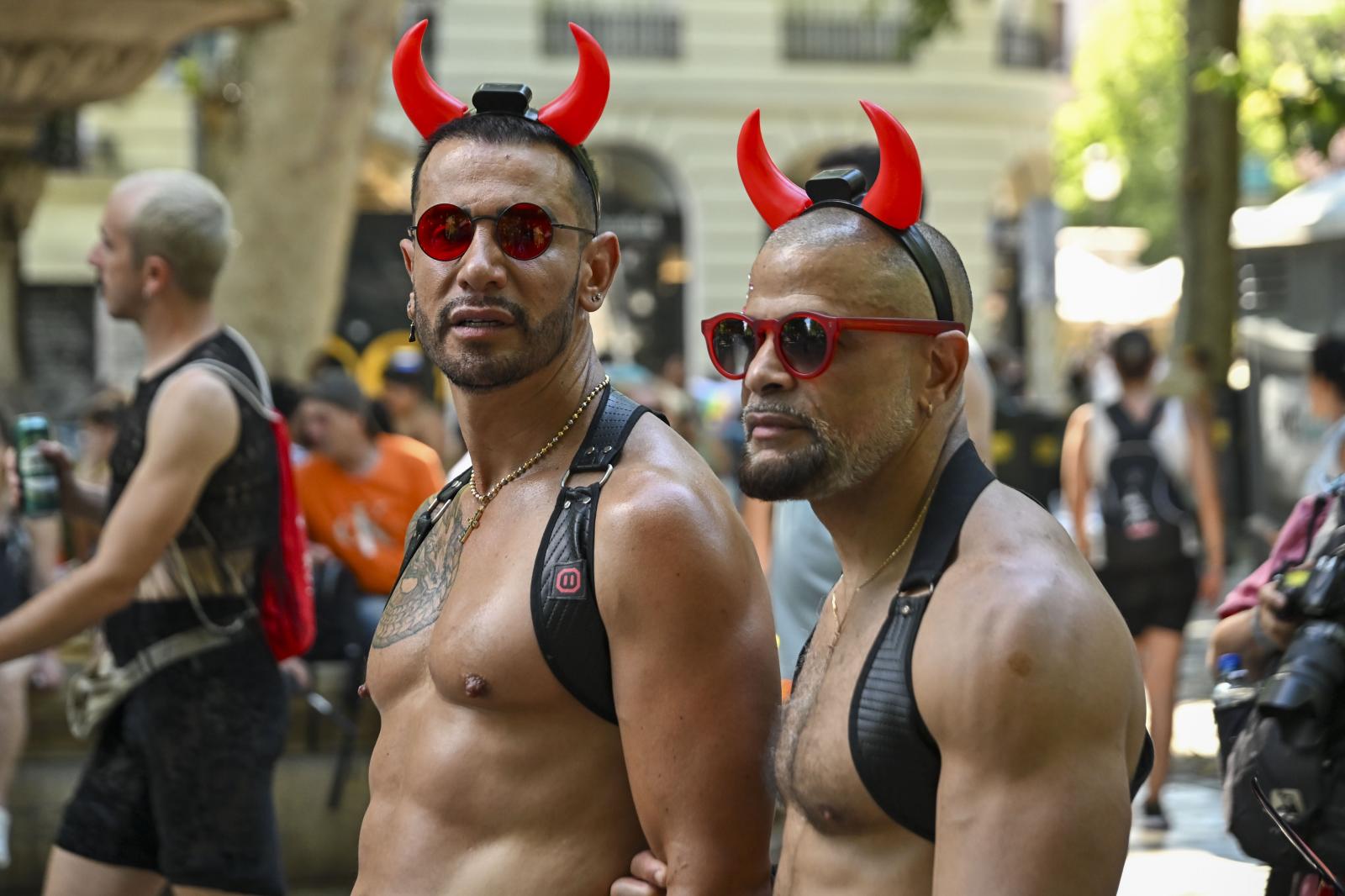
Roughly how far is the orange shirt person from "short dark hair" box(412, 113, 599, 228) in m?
4.95

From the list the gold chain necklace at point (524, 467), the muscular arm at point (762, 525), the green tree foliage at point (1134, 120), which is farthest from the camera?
the green tree foliage at point (1134, 120)

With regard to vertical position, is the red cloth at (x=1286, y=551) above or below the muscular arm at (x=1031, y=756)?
below

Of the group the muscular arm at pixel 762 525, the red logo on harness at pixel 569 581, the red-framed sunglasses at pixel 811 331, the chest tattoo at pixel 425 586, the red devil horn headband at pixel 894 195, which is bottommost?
the muscular arm at pixel 762 525

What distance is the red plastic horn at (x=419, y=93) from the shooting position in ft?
11.4

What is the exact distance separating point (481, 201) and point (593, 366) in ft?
1.13

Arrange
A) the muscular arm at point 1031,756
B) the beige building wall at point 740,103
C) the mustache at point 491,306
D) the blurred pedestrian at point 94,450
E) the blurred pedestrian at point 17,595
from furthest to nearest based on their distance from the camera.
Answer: the beige building wall at point 740,103, the blurred pedestrian at point 94,450, the blurred pedestrian at point 17,595, the mustache at point 491,306, the muscular arm at point 1031,756

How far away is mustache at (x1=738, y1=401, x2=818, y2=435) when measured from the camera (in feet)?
8.77

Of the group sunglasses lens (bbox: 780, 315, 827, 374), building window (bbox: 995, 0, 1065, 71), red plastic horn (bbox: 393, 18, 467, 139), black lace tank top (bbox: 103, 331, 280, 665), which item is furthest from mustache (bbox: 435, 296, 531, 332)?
building window (bbox: 995, 0, 1065, 71)

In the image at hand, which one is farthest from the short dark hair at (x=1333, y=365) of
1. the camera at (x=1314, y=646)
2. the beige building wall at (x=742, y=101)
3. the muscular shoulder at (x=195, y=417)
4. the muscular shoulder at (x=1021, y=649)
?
the beige building wall at (x=742, y=101)

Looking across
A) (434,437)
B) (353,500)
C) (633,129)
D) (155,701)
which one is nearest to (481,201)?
(155,701)

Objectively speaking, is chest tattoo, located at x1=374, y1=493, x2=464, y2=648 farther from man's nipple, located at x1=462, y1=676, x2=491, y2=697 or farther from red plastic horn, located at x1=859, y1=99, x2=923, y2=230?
red plastic horn, located at x1=859, y1=99, x2=923, y2=230

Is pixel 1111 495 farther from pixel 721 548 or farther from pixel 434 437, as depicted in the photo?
pixel 721 548

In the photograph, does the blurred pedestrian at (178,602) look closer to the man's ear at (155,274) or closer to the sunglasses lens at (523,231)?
the man's ear at (155,274)

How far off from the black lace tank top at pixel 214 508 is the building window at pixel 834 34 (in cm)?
2660
